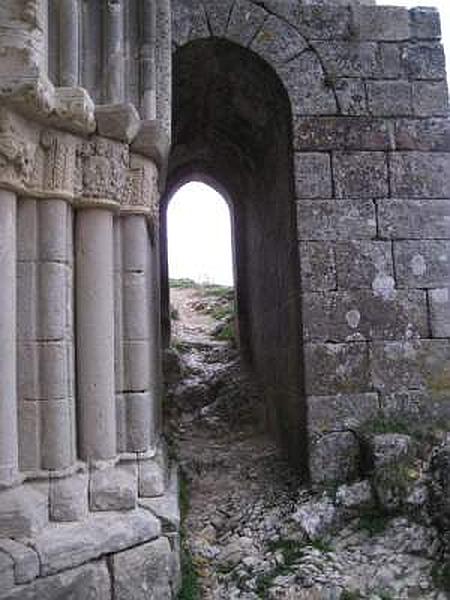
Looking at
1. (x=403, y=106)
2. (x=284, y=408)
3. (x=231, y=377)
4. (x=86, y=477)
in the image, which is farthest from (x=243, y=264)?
(x=86, y=477)

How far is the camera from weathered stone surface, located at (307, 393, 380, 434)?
15.8 feet

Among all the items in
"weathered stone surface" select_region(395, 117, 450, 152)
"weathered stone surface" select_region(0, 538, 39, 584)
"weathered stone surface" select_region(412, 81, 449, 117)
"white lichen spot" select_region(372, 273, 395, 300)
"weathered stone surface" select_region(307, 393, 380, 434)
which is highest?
"weathered stone surface" select_region(412, 81, 449, 117)

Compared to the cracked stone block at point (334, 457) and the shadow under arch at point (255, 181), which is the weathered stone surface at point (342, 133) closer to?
the shadow under arch at point (255, 181)

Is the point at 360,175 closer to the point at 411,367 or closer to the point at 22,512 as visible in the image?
the point at 411,367

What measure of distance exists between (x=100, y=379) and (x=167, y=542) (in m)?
1.06

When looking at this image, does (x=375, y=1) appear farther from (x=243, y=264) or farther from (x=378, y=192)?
(x=243, y=264)

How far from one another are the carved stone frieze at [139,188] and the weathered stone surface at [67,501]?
5.68 ft

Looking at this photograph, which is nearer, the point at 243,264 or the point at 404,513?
the point at 404,513

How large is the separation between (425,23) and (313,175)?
5.86ft

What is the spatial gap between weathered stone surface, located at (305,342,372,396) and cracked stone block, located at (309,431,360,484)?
0.36 meters

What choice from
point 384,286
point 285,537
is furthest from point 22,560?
point 384,286

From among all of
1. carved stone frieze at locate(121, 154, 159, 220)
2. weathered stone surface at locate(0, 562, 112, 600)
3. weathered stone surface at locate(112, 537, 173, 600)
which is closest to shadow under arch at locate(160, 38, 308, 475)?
carved stone frieze at locate(121, 154, 159, 220)

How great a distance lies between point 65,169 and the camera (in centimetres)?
359

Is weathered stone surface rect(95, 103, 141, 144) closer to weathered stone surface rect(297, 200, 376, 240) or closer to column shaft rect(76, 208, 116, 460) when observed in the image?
column shaft rect(76, 208, 116, 460)
